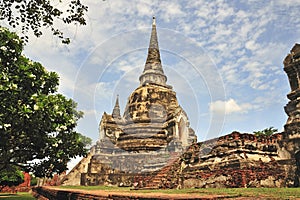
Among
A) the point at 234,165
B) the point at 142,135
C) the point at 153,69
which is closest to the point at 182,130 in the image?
the point at 142,135

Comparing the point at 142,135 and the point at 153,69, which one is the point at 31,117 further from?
the point at 153,69

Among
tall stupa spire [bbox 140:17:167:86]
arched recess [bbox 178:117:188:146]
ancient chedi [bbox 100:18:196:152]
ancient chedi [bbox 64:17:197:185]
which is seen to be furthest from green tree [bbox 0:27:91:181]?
tall stupa spire [bbox 140:17:167:86]

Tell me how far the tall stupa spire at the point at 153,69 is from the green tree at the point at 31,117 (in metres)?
29.6

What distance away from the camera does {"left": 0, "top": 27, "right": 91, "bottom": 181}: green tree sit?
8562mm

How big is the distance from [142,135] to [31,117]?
2204cm

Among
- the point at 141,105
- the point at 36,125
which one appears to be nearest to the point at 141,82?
the point at 141,105

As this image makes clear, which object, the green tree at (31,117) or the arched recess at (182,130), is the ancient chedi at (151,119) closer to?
the arched recess at (182,130)

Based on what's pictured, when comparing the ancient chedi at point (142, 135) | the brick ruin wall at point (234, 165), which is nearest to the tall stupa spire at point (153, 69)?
the ancient chedi at point (142, 135)

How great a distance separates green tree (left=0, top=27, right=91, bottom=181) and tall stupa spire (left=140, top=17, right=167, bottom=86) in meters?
29.6

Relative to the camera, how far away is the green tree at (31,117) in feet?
28.1

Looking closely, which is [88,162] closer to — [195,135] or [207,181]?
[195,135]

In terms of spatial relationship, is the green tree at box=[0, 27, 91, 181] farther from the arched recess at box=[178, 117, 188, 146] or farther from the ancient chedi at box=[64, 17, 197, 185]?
the arched recess at box=[178, 117, 188, 146]

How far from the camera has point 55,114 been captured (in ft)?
31.5

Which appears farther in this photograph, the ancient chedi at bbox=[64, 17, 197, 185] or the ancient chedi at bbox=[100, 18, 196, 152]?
the ancient chedi at bbox=[100, 18, 196, 152]
